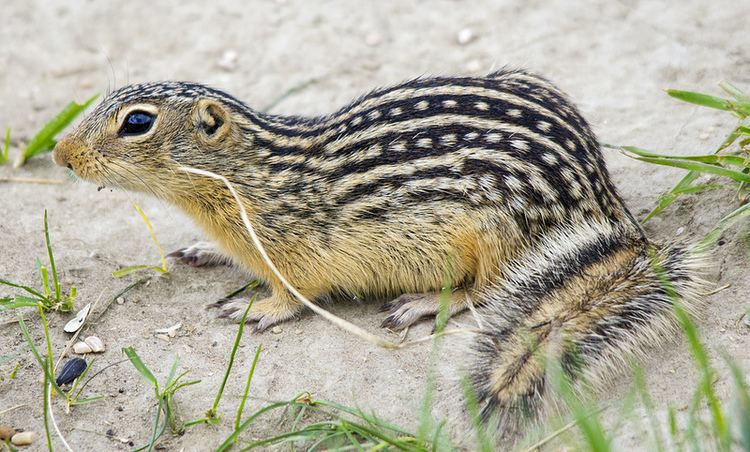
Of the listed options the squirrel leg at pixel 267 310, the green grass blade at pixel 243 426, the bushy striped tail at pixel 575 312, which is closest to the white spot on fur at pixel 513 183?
the bushy striped tail at pixel 575 312

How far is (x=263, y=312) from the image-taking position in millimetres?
4430

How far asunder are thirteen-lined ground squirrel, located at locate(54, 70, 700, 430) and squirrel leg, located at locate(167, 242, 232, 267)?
0.37 meters

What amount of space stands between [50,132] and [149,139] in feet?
5.59

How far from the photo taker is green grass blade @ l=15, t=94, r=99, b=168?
18.4ft

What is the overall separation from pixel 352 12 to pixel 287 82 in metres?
0.96

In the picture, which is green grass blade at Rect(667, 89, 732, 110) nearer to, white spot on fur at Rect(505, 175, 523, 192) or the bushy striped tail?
the bushy striped tail

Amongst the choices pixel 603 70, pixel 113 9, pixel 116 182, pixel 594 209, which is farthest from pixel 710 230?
pixel 113 9

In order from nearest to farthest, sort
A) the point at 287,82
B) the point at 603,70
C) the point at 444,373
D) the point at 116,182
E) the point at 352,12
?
the point at 444,373 < the point at 116,182 < the point at 603,70 < the point at 287,82 < the point at 352,12

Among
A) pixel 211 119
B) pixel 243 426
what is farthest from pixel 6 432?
pixel 211 119

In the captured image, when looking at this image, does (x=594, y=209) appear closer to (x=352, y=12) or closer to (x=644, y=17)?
(x=644, y=17)

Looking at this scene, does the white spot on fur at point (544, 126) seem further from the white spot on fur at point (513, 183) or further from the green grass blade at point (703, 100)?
the green grass blade at point (703, 100)

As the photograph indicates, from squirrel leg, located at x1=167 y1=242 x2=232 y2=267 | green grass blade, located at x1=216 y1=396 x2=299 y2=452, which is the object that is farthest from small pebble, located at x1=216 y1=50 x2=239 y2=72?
green grass blade, located at x1=216 y1=396 x2=299 y2=452

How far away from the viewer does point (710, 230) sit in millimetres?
4266

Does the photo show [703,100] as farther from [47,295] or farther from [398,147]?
[47,295]
